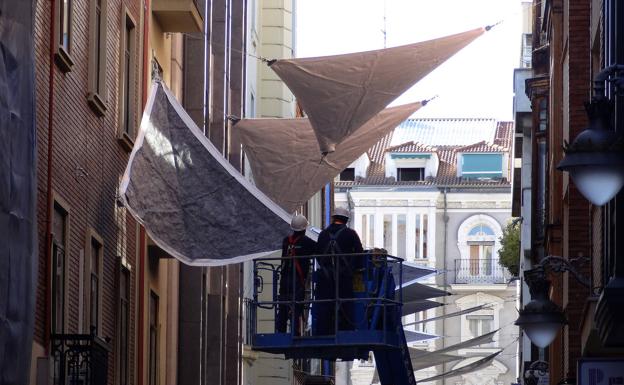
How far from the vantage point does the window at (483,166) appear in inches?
3615

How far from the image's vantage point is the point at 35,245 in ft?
55.7

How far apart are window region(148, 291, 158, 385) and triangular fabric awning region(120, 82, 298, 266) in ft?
11.9

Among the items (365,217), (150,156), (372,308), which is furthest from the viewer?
(365,217)

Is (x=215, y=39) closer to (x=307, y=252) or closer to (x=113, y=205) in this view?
(x=113, y=205)

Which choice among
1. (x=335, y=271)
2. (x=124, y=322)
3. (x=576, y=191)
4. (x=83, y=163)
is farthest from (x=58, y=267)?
(x=576, y=191)

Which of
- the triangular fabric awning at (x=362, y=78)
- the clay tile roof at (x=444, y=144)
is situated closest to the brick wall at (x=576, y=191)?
the triangular fabric awning at (x=362, y=78)

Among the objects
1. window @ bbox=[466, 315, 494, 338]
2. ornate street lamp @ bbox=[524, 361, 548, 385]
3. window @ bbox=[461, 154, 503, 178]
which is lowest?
window @ bbox=[466, 315, 494, 338]

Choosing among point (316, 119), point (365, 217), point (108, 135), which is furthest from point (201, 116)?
point (365, 217)

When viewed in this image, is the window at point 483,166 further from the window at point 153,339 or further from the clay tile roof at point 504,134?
the window at point 153,339

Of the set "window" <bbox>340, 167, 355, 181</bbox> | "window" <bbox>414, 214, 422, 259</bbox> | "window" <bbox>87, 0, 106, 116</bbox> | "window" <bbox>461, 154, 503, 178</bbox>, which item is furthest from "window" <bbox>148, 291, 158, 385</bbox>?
"window" <bbox>340, 167, 355, 181</bbox>

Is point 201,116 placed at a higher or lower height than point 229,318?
higher

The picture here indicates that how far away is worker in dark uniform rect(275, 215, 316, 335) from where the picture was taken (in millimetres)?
24328

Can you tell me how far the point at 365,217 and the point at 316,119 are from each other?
6246 cm

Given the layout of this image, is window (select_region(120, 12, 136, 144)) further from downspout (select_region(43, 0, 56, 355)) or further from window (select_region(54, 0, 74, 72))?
downspout (select_region(43, 0, 56, 355))
